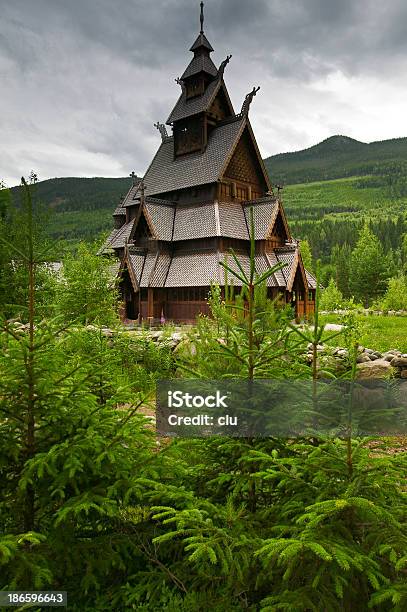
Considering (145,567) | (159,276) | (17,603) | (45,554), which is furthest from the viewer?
(159,276)

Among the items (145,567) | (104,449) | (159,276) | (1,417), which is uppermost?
(159,276)

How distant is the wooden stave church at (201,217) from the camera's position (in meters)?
24.4

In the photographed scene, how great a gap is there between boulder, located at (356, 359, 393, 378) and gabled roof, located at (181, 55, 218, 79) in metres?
24.0

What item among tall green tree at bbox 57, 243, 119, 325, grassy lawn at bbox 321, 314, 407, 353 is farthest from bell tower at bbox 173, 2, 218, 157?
grassy lawn at bbox 321, 314, 407, 353

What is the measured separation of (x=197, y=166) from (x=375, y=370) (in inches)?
780

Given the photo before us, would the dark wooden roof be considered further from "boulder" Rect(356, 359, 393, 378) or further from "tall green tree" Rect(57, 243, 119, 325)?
"boulder" Rect(356, 359, 393, 378)

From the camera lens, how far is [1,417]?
3.26 m

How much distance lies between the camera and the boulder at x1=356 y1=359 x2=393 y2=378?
33.8 feet

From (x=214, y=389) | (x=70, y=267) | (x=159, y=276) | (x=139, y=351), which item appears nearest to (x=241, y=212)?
(x=159, y=276)

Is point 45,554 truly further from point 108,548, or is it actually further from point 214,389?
point 214,389

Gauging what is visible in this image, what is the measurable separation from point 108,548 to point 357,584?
1685mm

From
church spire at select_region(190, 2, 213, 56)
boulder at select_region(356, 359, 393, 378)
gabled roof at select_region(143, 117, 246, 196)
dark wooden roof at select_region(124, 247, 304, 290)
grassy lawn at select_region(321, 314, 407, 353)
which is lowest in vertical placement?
boulder at select_region(356, 359, 393, 378)

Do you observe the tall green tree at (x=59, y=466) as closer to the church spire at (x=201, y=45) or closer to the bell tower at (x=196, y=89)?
the bell tower at (x=196, y=89)

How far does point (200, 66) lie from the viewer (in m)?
28.0
